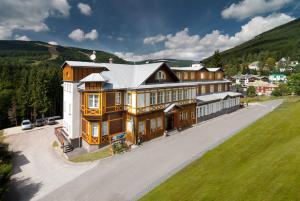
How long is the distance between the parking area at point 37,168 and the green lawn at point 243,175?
369 inches

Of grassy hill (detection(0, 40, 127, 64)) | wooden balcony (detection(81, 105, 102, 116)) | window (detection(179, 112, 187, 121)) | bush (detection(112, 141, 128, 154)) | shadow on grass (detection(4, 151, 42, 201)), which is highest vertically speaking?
grassy hill (detection(0, 40, 127, 64))

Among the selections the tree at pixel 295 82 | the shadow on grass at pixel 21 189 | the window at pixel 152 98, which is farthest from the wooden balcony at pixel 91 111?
the tree at pixel 295 82

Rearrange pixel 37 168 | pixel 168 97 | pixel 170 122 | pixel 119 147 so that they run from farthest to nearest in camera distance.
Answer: pixel 170 122, pixel 168 97, pixel 119 147, pixel 37 168

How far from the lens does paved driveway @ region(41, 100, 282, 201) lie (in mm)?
14250

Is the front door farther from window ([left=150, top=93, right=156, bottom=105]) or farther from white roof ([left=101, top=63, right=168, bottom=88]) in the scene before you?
white roof ([left=101, top=63, right=168, bottom=88])

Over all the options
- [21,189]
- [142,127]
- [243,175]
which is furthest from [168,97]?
[21,189]

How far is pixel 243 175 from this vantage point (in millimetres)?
11430

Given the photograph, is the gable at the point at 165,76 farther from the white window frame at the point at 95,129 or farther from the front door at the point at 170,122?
the white window frame at the point at 95,129

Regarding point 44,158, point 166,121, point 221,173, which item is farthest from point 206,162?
point 44,158

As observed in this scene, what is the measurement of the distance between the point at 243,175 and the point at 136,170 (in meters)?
9.17

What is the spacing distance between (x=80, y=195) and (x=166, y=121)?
16.6m

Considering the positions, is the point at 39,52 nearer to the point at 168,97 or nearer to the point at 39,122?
the point at 39,122

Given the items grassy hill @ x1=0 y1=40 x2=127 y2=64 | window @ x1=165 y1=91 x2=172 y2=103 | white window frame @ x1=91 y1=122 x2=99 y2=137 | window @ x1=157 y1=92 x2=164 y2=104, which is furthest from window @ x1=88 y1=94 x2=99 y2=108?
grassy hill @ x1=0 y1=40 x2=127 y2=64

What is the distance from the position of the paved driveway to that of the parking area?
144cm
